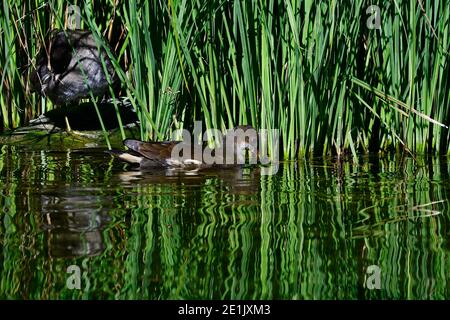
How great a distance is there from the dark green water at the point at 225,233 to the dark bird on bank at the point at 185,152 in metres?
0.16

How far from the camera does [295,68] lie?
21.5 ft

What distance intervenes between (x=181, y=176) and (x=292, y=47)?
51.2 inches

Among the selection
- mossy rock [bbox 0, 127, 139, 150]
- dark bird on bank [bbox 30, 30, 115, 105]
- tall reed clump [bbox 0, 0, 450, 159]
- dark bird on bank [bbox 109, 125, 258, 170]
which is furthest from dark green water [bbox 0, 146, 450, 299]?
dark bird on bank [bbox 30, 30, 115, 105]

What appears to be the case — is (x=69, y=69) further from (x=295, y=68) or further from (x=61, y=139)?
(x=295, y=68)

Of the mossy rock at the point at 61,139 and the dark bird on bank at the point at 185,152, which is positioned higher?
the mossy rock at the point at 61,139

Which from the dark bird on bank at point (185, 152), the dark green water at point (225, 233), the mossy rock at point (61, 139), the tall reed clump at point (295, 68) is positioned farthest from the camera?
the mossy rock at point (61, 139)

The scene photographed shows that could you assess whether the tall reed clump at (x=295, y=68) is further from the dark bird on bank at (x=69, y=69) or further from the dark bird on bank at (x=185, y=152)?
the dark bird on bank at (x=69, y=69)

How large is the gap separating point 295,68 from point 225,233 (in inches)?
95.8

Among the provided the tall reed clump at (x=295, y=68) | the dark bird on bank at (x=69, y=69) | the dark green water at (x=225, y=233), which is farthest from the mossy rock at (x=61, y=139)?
the dark green water at (x=225, y=233)

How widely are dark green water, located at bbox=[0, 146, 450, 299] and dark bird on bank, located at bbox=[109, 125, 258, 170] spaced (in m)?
0.16

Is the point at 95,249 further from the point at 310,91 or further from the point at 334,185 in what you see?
Answer: the point at 310,91

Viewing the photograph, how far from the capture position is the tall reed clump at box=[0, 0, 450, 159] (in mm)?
6391

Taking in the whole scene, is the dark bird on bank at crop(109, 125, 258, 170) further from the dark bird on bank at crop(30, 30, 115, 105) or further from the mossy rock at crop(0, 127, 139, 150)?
the dark bird on bank at crop(30, 30, 115, 105)

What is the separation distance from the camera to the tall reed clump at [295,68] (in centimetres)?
639
